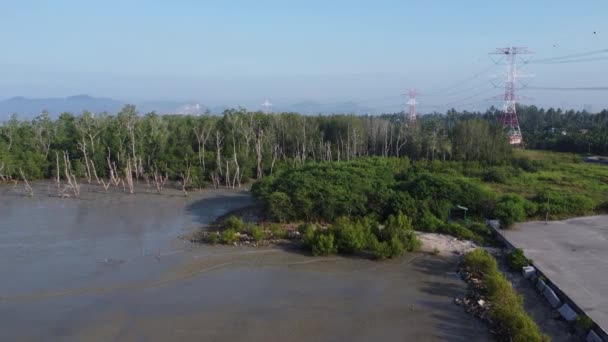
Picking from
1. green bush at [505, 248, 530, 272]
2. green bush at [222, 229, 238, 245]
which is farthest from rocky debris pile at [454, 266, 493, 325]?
green bush at [222, 229, 238, 245]

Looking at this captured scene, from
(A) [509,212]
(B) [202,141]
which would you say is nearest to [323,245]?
(A) [509,212]

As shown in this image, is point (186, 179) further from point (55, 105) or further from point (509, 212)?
point (55, 105)

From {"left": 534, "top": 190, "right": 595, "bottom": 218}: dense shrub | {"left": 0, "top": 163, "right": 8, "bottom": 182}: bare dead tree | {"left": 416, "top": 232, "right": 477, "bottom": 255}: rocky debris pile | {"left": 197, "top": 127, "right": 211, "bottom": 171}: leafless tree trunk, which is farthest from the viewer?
{"left": 197, "top": 127, "right": 211, "bottom": 171}: leafless tree trunk

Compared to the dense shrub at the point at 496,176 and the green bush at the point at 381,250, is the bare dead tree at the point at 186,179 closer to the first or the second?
the green bush at the point at 381,250

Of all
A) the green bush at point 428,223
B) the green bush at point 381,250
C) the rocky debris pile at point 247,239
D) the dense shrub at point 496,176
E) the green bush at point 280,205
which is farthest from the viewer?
the dense shrub at point 496,176

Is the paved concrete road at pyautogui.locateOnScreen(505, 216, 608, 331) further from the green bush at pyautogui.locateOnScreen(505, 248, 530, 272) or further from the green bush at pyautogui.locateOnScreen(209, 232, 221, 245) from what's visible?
the green bush at pyautogui.locateOnScreen(209, 232, 221, 245)

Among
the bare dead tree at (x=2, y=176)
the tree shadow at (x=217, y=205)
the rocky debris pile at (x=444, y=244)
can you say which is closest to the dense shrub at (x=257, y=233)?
the tree shadow at (x=217, y=205)

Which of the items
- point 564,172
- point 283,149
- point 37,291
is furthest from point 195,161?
point 564,172
